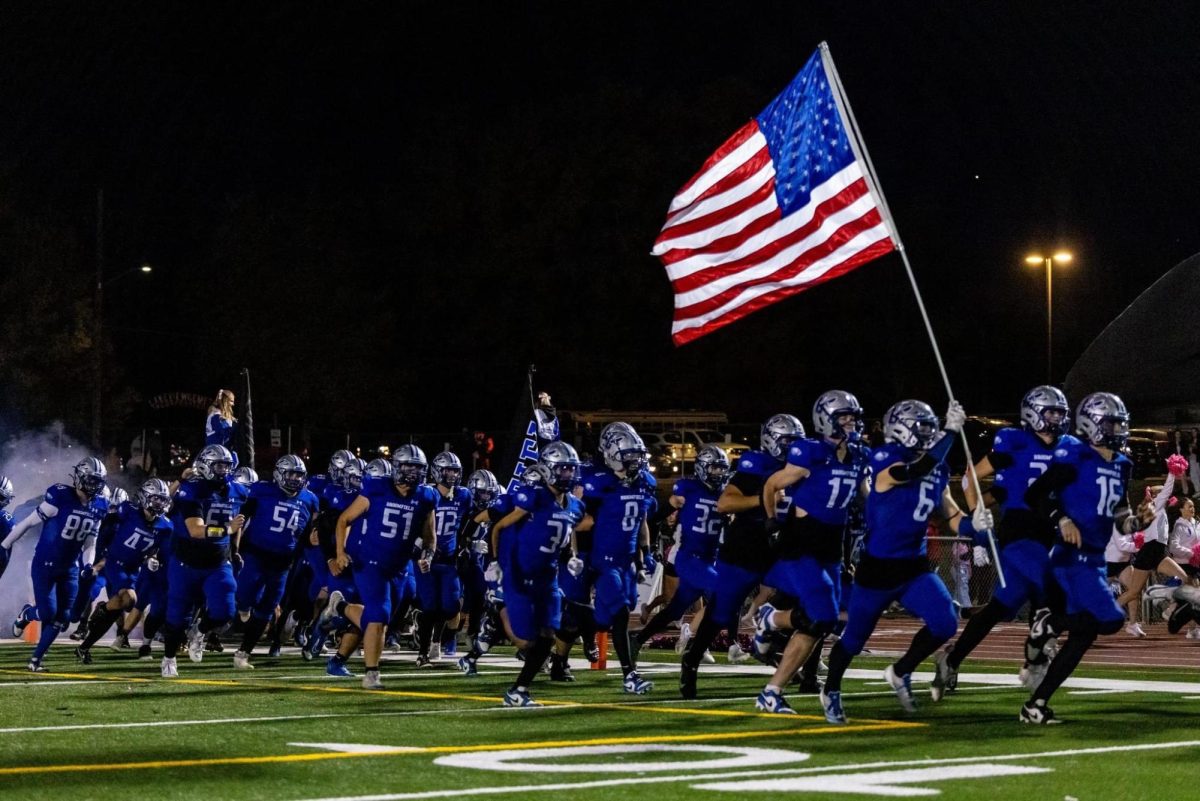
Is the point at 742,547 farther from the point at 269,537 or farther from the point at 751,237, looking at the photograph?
the point at 269,537

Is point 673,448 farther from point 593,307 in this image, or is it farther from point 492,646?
point 492,646

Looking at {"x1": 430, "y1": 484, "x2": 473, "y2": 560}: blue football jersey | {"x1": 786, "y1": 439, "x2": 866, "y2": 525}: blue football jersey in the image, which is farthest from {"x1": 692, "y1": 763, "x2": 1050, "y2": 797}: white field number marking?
{"x1": 430, "y1": 484, "x2": 473, "y2": 560}: blue football jersey

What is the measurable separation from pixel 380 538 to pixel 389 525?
16 cm

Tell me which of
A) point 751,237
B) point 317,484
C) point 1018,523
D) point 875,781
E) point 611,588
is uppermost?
point 751,237

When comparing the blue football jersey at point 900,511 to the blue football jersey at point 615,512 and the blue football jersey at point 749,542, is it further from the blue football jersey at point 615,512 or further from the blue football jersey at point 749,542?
the blue football jersey at point 615,512

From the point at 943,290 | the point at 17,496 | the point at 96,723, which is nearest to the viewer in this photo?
the point at 96,723

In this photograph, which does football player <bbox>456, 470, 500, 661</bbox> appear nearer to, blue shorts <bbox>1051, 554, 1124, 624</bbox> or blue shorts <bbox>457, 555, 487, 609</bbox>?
blue shorts <bbox>457, 555, 487, 609</bbox>

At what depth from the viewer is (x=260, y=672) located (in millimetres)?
15664

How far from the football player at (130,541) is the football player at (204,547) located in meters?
1.32

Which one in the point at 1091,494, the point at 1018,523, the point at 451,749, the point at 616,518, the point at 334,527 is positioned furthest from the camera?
the point at 334,527

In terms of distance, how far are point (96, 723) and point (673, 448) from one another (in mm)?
28726

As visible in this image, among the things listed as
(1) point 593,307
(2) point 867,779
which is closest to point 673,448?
(1) point 593,307

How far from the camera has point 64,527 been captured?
1712 centimetres

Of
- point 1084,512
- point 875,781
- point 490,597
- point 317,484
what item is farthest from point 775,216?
point 317,484
